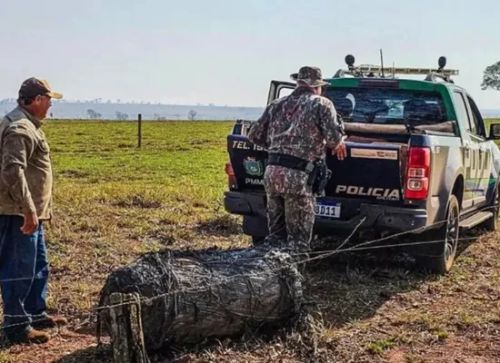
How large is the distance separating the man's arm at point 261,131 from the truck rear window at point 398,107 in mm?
1850

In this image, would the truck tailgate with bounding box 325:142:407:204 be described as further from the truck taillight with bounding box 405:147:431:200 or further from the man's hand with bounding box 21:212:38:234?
the man's hand with bounding box 21:212:38:234

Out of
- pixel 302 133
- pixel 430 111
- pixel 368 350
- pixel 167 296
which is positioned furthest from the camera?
pixel 430 111

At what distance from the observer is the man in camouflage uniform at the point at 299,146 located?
206 inches

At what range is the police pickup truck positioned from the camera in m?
5.88

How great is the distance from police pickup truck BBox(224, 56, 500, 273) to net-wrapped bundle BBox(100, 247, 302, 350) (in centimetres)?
141

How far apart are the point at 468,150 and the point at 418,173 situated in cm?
175

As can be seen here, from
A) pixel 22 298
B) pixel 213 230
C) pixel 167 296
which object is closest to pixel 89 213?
pixel 213 230

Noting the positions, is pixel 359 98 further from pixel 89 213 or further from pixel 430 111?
pixel 89 213

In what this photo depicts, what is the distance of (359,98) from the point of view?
7.33m

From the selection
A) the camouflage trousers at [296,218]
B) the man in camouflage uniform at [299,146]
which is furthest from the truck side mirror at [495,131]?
the camouflage trousers at [296,218]

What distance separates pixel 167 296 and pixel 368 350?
1.44 meters

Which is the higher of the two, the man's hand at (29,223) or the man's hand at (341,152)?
the man's hand at (341,152)

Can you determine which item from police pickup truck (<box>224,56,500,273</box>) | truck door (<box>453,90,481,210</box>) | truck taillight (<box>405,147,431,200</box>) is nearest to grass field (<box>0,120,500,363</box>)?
police pickup truck (<box>224,56,500,273</box>)

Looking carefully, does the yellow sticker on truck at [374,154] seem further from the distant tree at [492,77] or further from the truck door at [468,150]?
the distant tree at [492,77]
